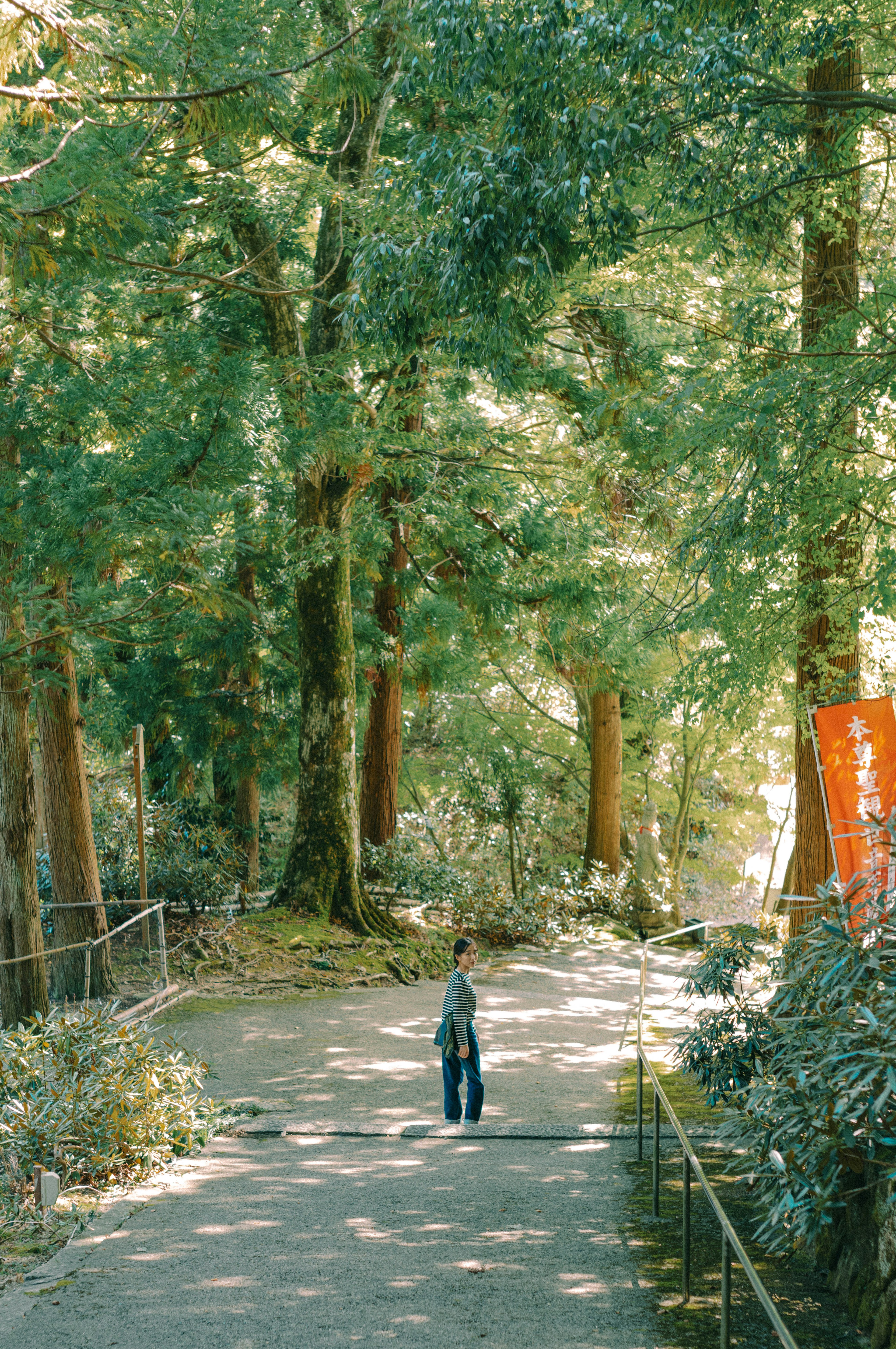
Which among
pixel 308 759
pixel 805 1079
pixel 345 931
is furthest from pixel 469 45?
pixel 345 931

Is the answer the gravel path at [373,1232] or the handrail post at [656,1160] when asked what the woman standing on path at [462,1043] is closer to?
the gravel path at [373,1232]

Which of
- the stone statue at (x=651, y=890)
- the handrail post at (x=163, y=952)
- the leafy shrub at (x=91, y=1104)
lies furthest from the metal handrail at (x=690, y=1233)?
the stone statue at (x=651, y=890)

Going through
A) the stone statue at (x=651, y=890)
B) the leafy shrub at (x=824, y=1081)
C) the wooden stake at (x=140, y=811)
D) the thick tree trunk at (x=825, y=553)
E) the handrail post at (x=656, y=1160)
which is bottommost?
the stone statue at (x=651, y=890)

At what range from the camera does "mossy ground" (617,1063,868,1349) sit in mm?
3906

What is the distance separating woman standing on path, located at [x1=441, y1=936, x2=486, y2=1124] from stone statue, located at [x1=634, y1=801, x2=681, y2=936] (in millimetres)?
13586

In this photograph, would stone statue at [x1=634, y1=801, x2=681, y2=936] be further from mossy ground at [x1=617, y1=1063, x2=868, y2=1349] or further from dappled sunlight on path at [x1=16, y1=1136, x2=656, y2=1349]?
dappled sunlight on path at [x1=16, y1=1136, x2=656, y2=1349]

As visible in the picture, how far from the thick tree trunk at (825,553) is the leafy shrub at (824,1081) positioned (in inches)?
103

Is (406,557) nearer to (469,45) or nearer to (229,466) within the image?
(229,466)

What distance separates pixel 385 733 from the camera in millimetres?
17547

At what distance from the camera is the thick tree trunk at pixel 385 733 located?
16781 millimetres

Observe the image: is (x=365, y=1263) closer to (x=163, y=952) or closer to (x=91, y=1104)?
(x=91, y=1104)

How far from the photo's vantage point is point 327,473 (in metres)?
13.5

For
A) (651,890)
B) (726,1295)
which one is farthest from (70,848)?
(651,890)

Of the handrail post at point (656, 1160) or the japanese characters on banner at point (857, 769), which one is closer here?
the handrail post at point (656, 1160)
